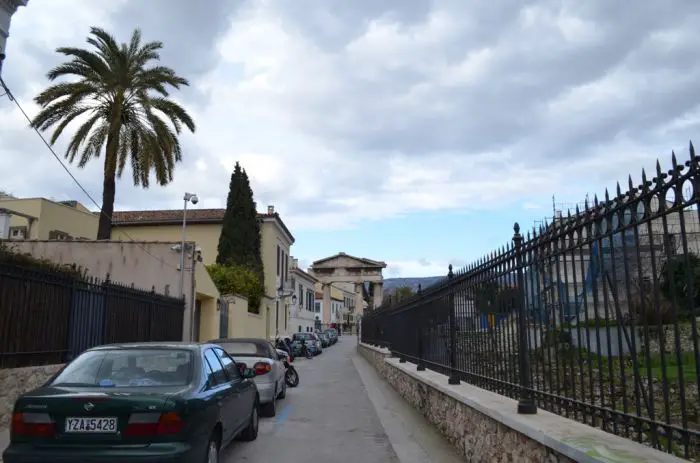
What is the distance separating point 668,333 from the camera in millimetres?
4363

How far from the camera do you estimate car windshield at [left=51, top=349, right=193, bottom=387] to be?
18.3 feet

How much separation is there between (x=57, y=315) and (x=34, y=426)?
5.81 m

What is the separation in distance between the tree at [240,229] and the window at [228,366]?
3088 centimetres

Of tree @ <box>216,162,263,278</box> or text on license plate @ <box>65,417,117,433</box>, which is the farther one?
tree @ <box>216,162,263,278</box>

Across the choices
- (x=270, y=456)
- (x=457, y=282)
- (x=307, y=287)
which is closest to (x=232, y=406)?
(x=270, y=456)

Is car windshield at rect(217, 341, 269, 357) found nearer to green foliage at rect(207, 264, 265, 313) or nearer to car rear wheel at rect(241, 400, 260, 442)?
car rear wheel at rect(241, 400, 260, 442)

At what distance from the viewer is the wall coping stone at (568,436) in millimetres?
3520

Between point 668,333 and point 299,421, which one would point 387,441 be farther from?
point 668,333

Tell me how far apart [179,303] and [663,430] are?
16.6 m

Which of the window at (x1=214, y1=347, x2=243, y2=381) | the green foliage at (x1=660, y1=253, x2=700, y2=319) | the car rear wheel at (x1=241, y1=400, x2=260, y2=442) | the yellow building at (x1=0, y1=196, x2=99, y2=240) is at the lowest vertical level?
Result: the car rear wheel at (x1=241, y1=400, x2=260, y2=442)

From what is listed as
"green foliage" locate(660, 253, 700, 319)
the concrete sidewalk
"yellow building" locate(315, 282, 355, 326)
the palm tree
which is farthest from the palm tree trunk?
"yellow building" locate(315, 282, 355, 326)

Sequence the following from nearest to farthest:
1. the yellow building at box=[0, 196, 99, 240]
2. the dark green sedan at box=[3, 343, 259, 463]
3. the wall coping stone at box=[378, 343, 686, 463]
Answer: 1. the wall coping stone at box=[378, 343, 686, 463]
2. the dark green sedan at box=[3, 343, 259, 463]
3. the yellow building at box=[0, 196, 99, 240]

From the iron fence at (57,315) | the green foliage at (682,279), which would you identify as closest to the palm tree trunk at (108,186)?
the iron fence at (57,315)

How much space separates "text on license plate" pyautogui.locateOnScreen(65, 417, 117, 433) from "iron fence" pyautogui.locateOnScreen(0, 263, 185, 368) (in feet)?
14.7
